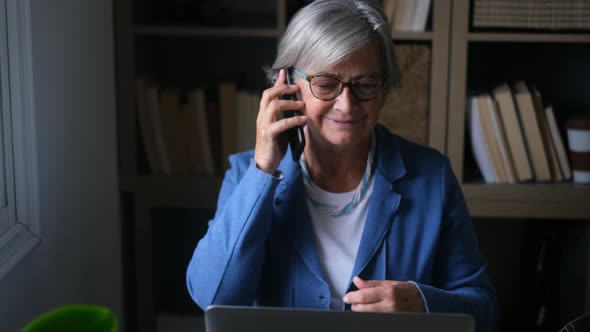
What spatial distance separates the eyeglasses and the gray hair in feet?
0.08

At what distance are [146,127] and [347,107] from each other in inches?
38.3

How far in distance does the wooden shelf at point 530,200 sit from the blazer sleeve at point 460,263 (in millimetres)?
643

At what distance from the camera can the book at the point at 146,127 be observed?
2188 millimetres

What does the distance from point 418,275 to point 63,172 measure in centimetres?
91

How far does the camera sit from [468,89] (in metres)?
2.35

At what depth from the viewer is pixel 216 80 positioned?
245 cm

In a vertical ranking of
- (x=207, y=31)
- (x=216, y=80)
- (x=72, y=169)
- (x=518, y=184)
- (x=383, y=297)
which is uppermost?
(x=207, y=31)

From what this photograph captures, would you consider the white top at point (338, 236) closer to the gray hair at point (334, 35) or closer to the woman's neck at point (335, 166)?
the woman's neck at point (335, 166)

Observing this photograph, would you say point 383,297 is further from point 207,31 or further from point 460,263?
point 207,31

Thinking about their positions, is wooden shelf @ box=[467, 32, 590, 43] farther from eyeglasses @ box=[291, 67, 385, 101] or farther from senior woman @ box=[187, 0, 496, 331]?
eyeglasses @ box=[291, 67, 385, 101]

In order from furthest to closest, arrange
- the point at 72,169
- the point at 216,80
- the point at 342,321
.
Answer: the point at 216,80 < the point at 72,169 < the point at 342,321

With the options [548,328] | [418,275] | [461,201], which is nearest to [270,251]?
[418,275]

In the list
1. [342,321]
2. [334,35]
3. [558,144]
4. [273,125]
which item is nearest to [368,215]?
[273,125]

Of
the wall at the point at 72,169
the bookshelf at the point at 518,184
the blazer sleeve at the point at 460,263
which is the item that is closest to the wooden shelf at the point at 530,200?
the bookshelf at the point at 518,184
